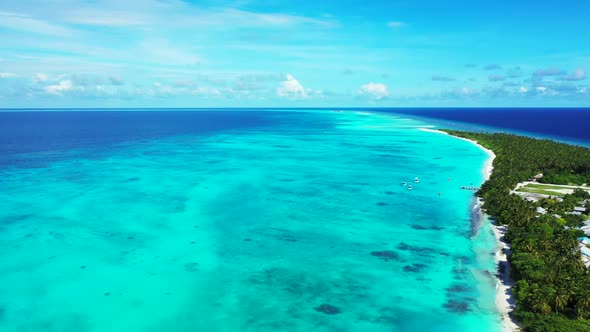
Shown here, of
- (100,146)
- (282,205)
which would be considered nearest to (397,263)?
(282,205)

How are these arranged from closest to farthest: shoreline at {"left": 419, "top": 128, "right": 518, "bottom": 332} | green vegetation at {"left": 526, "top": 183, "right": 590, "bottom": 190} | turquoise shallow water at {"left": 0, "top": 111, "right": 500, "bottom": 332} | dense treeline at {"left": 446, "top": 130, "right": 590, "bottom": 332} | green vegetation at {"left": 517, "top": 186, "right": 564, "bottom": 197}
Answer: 1. dense treeline at {"left": 446, "top": 130, "right": 590, "bottom": 332}
2. shoreline at {"left": 419, "top": 128, "right": 518, "bottom": 332}
3. turquoise shallow water at {"left": 0, "top": 111, "right": 500, "bottom": 332}
4. green vegetation at {"left": 517, "top": 186, "right": 564, "bottom": 197}
5. green vegetation at {"left": 526, "top": 183, "right": 590, "bottom": 190}

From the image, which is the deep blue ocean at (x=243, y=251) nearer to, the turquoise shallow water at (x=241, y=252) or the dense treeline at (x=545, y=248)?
the turquoise shallow water at (x=241, y=252)

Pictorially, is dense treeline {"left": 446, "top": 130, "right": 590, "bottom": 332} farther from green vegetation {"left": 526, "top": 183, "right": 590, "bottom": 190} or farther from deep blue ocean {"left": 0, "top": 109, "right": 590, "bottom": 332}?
deep blue ocean {"left": 0, "top": 109, "right": 590, "bottom": 332}

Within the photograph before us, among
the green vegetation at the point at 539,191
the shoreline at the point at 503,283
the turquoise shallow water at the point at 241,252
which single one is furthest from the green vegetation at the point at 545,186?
the shoreline at the point at 503,283

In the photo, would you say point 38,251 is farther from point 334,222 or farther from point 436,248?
point 436,248

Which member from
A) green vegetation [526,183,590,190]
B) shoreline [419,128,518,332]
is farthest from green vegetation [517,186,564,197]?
shoreline [419,128,518,332]

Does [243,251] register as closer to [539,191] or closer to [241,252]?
[241,252]

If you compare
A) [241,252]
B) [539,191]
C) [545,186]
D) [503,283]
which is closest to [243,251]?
[241,252]
